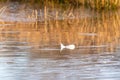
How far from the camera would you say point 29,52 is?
11.1 m

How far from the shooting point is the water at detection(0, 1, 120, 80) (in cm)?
883

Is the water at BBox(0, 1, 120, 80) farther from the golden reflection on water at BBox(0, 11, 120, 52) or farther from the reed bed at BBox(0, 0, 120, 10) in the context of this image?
the reed bed at BBox(0, 0, 120, 10)

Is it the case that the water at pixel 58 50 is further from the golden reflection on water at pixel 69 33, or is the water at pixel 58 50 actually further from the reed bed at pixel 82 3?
the reed bed at pixel 82 3

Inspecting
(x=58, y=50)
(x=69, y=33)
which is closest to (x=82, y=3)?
(x=69, y=33)

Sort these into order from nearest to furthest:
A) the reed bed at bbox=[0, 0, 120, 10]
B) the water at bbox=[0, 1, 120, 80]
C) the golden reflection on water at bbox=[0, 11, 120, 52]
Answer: the water at bbox=[0, 1, 120, 80] → the golden reflection on water at bbox=[0, 11, 120, 52] → the reed bed at bbox=[0, 0, 120, 10]

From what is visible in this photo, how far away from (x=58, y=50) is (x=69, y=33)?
311 centimetres

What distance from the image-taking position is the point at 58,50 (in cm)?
1147

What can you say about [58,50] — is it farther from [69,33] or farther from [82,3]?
[82,3]

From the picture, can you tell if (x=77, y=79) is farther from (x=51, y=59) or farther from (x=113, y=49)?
(x=113, y=49)

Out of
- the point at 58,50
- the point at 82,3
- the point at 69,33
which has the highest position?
the point at 82,3

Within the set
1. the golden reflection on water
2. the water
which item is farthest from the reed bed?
the water

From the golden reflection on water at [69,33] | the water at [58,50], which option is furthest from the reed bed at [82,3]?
the water at [58,50]

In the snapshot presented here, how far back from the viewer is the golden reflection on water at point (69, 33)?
40.9 feet

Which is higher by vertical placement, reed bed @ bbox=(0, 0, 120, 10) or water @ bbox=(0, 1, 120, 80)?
reed bed @ bbox=(0, 0, 120, 10)
